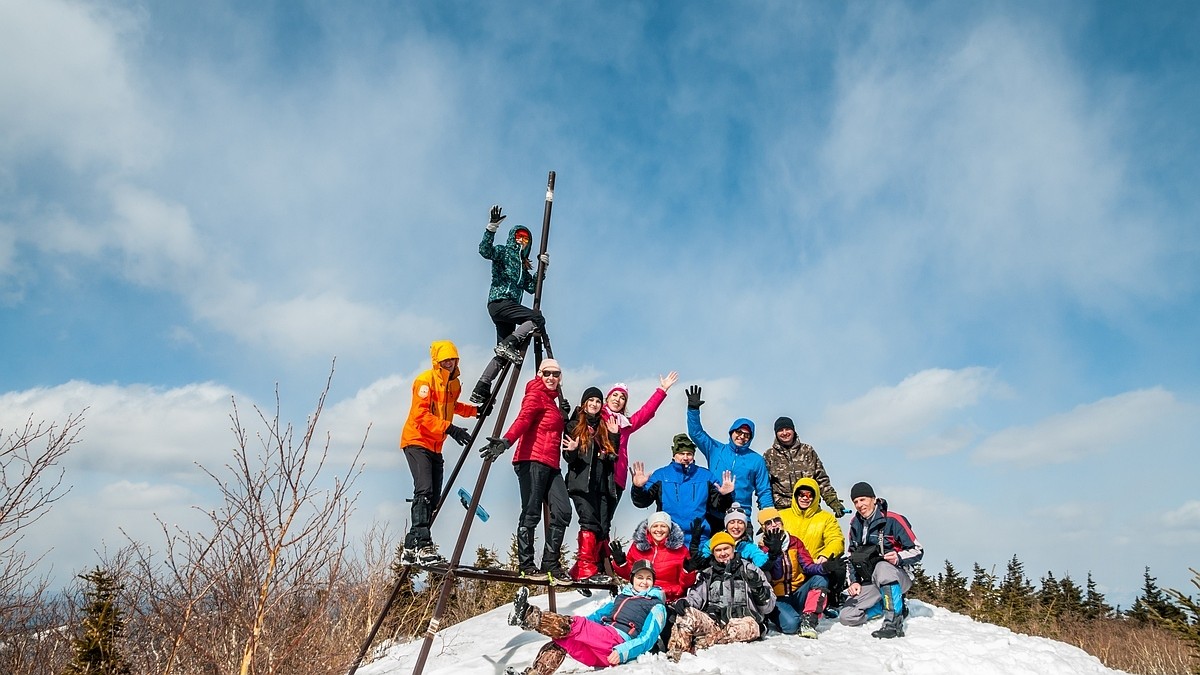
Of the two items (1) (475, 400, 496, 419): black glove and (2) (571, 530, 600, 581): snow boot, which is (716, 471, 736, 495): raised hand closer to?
(2) (571, 530, 600, 581): snow boot

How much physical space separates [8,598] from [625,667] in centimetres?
1529

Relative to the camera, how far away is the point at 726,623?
250 inches

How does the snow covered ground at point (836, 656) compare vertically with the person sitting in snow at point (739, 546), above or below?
below

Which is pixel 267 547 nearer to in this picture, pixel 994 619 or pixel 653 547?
pixel 653 547

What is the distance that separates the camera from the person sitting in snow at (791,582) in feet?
22.2

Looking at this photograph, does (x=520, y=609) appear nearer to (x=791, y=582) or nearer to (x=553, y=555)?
(x=553, y=555)

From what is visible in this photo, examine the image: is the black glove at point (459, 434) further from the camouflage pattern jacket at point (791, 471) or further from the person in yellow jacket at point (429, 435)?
the camouflage pattern jacket at point (791, 471)

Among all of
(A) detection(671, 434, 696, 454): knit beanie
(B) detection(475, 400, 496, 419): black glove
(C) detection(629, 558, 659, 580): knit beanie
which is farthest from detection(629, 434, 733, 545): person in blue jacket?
(B) detection(475, 400, 496, 419): black glove

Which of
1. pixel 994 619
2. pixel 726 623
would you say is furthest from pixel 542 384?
pixel 994 619

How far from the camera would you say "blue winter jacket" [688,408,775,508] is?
773cm

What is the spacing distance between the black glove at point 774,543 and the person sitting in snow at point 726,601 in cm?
30

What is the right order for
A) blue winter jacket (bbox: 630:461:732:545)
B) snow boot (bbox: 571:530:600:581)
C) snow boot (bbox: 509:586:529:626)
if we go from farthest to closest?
1. blue winter jacket (bbox: 630:461:732:545)
2. snow boot (bbox: 571:530:600:581)
3. snow boot (bbox: 509:586:529:626)

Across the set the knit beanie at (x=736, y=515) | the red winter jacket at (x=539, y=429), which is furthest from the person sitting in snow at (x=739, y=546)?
the red winter jacket at (x=539, y=429)

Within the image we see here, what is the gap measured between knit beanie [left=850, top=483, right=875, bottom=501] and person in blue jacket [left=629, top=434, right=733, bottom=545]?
1.26 meters
